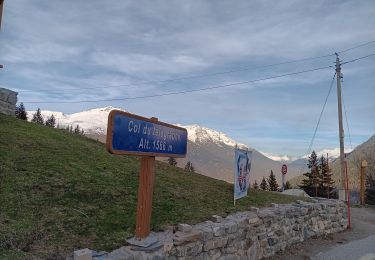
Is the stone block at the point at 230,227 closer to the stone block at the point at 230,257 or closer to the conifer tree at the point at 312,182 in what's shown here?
the stone block at the point at 230,257

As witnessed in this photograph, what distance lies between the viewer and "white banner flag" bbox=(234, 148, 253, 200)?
934cm

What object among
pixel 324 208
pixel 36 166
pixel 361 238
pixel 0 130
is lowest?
pixel 361 238

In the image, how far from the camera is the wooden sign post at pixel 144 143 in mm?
4729

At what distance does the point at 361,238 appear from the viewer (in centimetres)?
1146

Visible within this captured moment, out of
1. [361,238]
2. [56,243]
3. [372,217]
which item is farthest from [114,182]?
[372,217]

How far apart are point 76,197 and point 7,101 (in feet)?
33.3

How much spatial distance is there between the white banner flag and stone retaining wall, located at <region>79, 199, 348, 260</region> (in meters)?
0.79

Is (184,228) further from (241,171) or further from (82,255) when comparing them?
(241,171)

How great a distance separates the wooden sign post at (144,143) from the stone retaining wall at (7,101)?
437 inches

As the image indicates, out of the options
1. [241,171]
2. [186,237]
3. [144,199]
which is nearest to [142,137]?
[144,199]

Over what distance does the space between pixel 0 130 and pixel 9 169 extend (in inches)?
157

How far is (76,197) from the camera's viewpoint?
21.7 ft

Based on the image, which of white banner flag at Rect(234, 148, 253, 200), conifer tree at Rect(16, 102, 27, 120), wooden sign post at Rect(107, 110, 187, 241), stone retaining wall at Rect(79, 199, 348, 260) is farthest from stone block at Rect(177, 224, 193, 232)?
conifer tree at Rect(16, 102, 27, 120)

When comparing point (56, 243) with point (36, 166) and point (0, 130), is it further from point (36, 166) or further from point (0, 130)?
point (0, 130)
